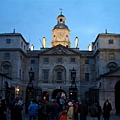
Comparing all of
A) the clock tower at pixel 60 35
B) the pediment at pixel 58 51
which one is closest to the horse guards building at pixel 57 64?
the pediment at pixel 58 51

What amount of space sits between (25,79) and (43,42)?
14.5m

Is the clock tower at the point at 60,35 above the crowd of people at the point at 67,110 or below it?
above

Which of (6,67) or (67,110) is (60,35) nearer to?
(6,67)

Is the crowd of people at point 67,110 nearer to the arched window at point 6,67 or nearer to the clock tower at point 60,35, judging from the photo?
the arched window at point 6,67

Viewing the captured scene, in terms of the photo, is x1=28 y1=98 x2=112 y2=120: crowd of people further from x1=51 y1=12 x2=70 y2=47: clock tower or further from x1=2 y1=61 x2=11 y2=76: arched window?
x1=51 y1=12 x2=70 y2=47: clock tower

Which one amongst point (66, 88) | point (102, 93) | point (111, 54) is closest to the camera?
point (102, 93)

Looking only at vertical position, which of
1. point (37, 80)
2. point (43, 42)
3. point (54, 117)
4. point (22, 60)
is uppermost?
point (43, 42)

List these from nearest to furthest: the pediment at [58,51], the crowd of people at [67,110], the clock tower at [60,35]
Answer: the crowd of people at [67,110]
the pediment at [58,51]
the clock tower at [60,35]

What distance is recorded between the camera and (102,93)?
29.6 m

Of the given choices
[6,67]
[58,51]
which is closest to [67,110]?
[6,67]

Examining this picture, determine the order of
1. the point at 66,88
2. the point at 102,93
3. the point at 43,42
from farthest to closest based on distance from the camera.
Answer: the point at 43,42, the point at 66,88, the point at 102,93

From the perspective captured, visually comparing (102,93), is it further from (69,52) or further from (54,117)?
(69,52)

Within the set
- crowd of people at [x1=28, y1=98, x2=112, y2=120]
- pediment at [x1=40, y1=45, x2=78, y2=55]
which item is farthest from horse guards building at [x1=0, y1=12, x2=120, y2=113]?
crowd of people at [x1=28, y1=98, x2=112, y2=120]

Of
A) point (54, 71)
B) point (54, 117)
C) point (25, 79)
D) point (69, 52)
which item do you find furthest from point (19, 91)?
point (54, 117)
